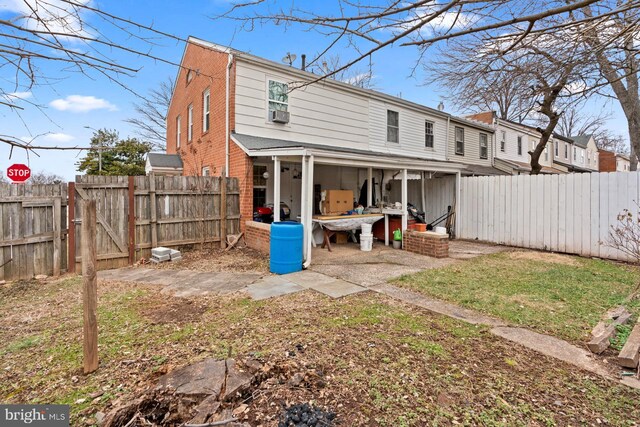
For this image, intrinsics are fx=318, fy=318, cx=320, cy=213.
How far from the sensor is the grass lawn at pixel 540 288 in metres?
3.98

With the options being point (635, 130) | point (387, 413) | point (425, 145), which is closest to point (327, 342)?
point (387, 413)

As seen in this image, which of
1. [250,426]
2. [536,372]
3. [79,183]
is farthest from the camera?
[79,183]

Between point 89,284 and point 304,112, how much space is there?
888 cm

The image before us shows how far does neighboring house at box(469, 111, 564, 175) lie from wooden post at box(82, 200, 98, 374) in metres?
19.3

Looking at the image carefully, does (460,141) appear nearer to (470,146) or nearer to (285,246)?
(470,146)

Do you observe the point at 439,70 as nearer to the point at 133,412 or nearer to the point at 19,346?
the point at 133,412

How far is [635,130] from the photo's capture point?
6.87 m

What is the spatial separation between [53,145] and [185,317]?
2.79 metres

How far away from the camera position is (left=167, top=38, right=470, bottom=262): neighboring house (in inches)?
335

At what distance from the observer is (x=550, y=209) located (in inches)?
340

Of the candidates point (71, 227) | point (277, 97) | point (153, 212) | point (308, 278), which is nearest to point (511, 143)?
point (277, 97)

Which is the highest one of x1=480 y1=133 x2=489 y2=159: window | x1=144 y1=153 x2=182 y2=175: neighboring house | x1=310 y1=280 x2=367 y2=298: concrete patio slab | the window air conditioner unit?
x1=480 y1=133 x2=489 y2=159: window

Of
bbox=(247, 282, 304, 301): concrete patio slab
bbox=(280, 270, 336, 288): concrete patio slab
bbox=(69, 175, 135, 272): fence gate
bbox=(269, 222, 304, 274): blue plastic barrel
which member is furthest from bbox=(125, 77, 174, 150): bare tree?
bbox=(247, 282, 304, 301): concrete patio slab

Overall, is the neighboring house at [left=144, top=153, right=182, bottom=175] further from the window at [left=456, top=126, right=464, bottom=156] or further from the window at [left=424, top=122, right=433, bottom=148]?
the window at [left=456, top=126, right=464, bottom=156]
